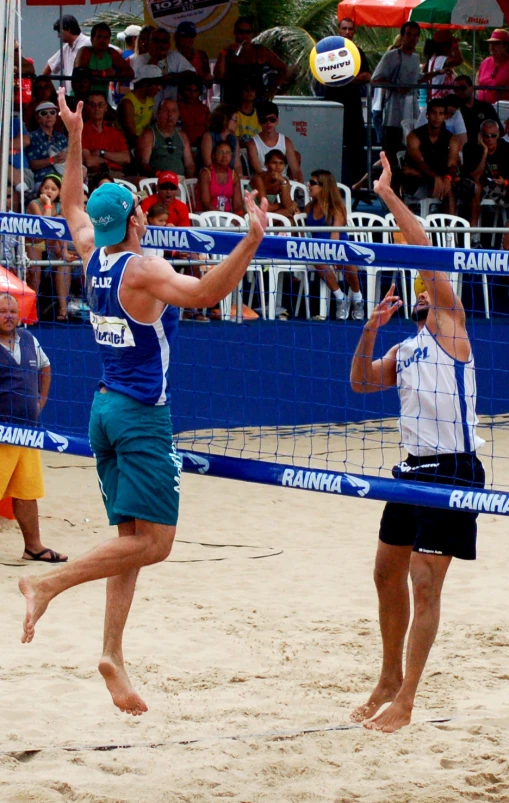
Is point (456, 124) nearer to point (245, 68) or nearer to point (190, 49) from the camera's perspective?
point (245, 68)

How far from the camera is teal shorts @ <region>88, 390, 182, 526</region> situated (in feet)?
13.1

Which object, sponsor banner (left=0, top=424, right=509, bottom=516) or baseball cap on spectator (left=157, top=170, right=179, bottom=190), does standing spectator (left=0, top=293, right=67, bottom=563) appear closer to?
sponsor banner (left=0, top=424, right=509, bottom=516)

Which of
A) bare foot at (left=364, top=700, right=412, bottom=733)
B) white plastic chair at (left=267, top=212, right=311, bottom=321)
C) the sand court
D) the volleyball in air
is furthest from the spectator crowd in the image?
bare foot at (left=364, top=700, right=412, bottom=733)

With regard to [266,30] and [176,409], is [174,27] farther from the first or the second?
[266,30]

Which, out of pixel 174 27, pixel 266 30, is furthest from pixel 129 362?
pixel 266 30

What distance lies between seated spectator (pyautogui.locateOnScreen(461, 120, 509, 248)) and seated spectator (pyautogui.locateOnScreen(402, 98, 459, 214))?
1.00ft

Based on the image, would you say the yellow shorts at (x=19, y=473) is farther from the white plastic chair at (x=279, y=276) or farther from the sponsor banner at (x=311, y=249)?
the white plastic chair at (x=279, y=276)

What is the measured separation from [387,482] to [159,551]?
0.87 metres

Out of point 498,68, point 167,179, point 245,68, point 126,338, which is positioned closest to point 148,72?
point 245,68

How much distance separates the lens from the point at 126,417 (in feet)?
13.1

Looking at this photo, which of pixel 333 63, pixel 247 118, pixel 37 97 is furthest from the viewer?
pixel 247 118

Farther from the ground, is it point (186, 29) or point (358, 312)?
point (186, 29)

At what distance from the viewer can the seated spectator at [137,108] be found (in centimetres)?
1131

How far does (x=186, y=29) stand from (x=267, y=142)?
1563mm
